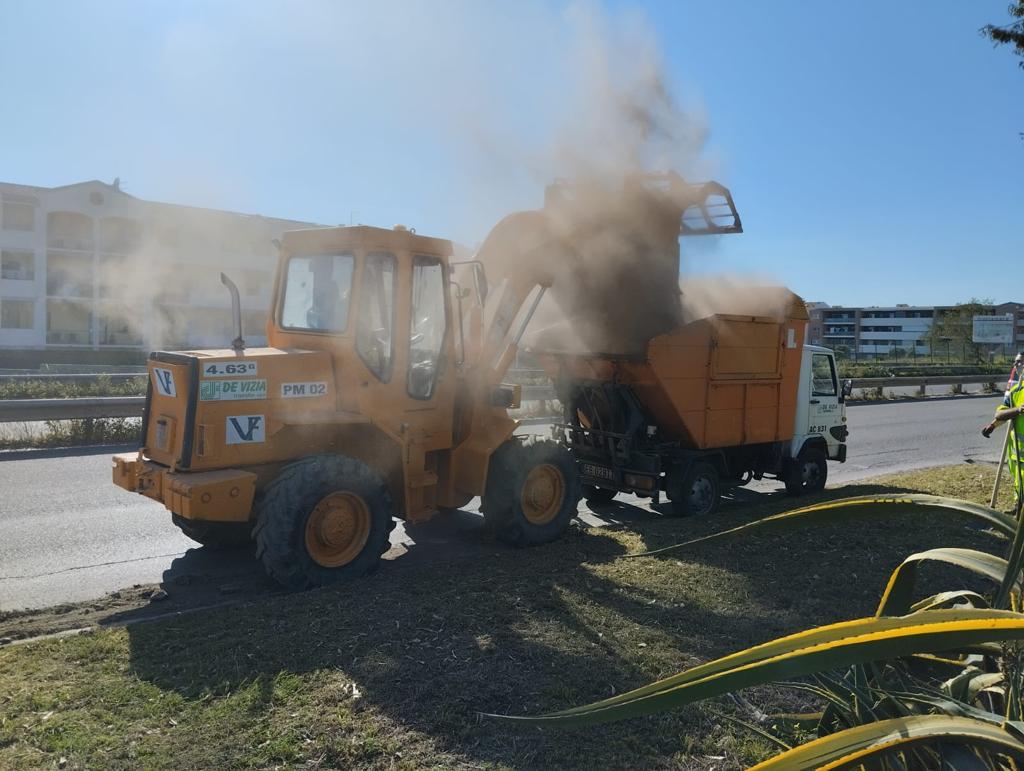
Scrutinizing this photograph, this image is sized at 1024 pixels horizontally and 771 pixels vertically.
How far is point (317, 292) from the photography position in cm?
693

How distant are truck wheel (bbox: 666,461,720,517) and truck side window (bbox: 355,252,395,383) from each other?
12.9 ft

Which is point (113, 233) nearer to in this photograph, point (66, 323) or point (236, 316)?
point (66, 323)

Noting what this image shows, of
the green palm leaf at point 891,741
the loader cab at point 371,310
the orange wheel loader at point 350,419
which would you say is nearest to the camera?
the green palm leaf at point 891,741

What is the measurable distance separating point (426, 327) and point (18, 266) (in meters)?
41.1

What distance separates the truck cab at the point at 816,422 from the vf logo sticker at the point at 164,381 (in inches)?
300

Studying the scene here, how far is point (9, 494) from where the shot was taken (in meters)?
9.25

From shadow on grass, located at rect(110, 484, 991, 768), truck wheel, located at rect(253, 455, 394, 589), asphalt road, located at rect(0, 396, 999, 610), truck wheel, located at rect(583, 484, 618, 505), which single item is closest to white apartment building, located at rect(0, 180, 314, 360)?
asphalt road, located at rect(0, 396, 999, 610)

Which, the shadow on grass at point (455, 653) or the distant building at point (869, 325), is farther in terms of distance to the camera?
the distant building at point (869, 325)

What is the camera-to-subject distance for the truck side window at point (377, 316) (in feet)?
21.8

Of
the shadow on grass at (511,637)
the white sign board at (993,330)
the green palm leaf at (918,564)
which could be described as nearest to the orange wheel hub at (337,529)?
the shadow on grass at (511,637)

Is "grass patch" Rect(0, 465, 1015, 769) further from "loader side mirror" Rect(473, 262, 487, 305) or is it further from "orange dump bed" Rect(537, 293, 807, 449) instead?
"orange dump bed" Rect(537, 293, 807, 449)

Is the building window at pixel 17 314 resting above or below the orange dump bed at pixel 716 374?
above

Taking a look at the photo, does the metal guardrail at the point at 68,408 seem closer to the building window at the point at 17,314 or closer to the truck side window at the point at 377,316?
the truck side window at the point at 377,316

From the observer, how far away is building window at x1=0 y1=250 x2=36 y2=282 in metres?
39.7
